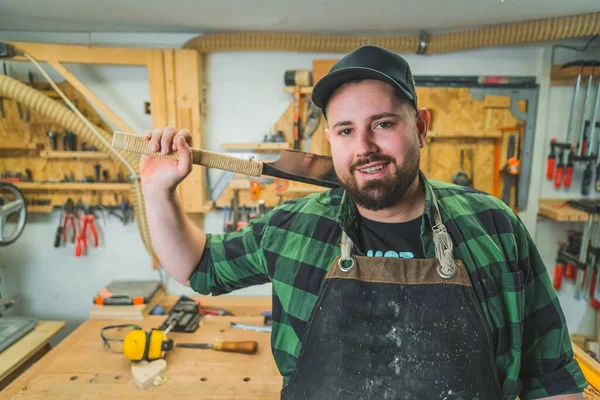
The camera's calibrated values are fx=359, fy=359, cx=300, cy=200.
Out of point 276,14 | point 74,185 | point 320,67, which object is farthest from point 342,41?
point 74,185

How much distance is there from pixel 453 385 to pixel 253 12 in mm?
1961

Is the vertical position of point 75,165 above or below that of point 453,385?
above

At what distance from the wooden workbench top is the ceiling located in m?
1.75

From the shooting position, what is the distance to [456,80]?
7.93 ft

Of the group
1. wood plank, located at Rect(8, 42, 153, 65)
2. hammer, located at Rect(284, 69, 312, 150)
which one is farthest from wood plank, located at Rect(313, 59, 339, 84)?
wood plank, located at Rect(8, 42, 153, 65)

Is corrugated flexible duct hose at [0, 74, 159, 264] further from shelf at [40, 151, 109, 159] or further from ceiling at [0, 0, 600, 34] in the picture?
ceiling at [0, 0, 600, 34]

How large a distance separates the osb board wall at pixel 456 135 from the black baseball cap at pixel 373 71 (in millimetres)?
1451

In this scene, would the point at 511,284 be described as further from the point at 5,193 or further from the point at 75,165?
the point at 5,193

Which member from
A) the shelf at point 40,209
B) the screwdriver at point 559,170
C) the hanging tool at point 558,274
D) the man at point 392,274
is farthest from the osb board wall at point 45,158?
the hanging tool at point 558,274

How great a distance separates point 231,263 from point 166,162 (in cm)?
37

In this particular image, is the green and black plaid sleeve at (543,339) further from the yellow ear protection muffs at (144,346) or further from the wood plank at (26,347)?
the wood plank at (26,347)

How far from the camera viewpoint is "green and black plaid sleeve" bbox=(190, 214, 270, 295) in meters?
1.15

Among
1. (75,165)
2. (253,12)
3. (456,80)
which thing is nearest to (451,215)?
(253,12)

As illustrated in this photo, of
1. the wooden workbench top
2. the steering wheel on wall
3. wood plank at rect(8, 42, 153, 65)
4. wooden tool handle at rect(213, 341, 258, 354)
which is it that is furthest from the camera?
wood plank at rect(8, 42, 153, 65)
